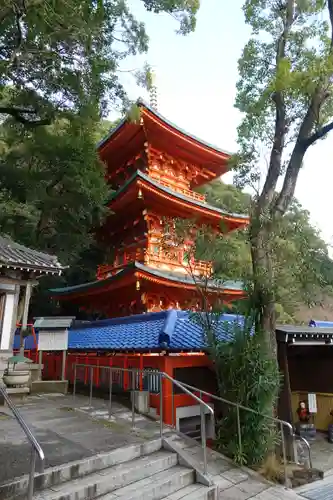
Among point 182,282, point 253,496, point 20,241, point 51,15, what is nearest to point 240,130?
point 51,15

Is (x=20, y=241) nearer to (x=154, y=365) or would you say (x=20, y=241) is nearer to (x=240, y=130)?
(x=154, y=365)

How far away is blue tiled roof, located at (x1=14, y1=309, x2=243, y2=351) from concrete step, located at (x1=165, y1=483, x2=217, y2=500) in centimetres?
288

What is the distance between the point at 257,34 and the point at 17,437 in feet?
33.0

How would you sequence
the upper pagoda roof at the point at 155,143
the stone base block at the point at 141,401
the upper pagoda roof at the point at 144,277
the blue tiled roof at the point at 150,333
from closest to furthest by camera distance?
the stone base block at the point at 141,401 < the blue tiled roof at the point at 150,333 < the upper pagoda roof at the point at 144,277 < the upper pagoda roof at the point at 155,143

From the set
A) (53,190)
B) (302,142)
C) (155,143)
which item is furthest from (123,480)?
(53,190)

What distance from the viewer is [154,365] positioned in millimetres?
8164

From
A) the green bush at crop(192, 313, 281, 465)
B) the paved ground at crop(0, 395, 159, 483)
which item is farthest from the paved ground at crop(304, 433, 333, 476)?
the paved ground at crop(0, 395, 159, 483)

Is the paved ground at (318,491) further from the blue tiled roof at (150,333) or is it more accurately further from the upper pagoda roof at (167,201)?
the upper pagoda roof at (167,201)

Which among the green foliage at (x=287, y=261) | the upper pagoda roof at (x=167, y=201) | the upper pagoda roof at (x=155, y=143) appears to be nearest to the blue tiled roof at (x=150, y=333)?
the green foliage at (x=287, y=261)

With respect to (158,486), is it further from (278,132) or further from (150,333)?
(278,132)

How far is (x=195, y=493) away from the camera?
15.7ft

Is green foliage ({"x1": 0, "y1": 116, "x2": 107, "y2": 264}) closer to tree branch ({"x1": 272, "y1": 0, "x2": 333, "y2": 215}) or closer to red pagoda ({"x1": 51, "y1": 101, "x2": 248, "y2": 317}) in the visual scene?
red pagoda ({"x1": 51, "y1": 101, "x2": 248, "y2": 317})

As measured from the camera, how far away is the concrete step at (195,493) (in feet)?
15.3

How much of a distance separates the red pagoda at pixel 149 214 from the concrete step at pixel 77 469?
6389 millimetres
